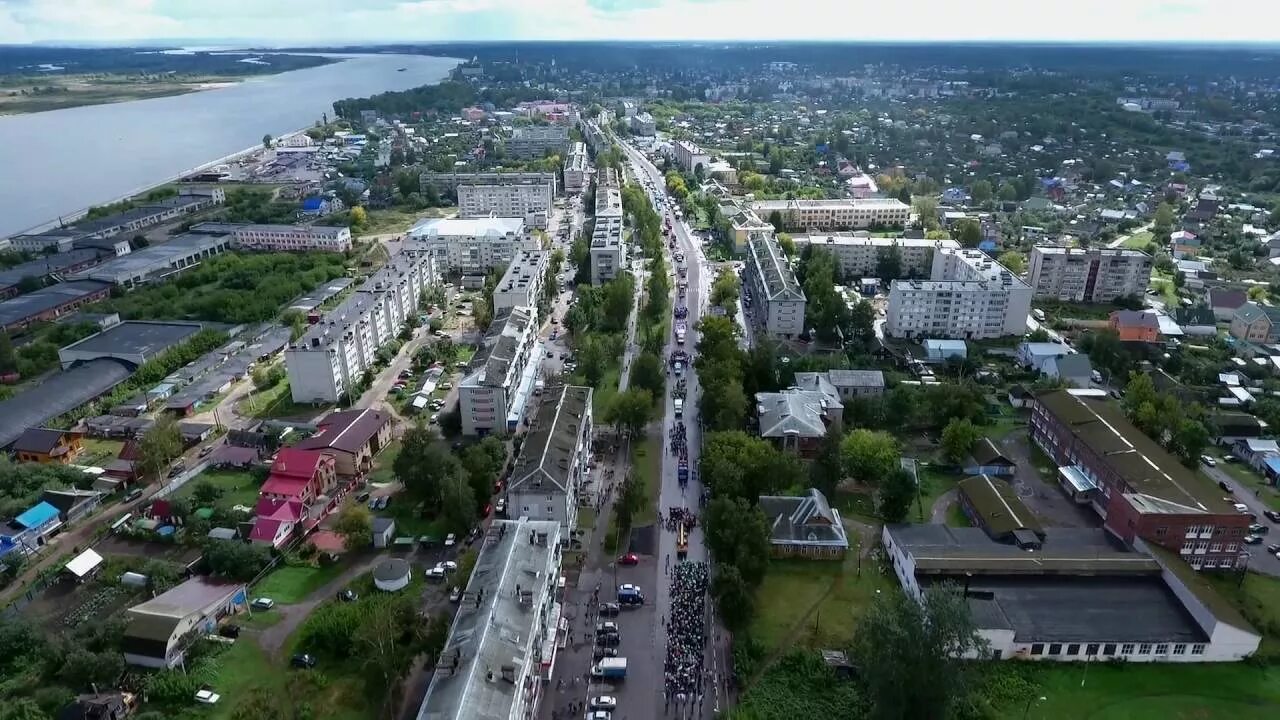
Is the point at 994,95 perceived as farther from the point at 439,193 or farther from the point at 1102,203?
the point at 439,193

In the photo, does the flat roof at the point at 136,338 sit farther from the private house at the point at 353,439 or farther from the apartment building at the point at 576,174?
the apartment building at the point at 576,174

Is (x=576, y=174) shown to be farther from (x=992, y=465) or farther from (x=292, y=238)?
(x=992, y=465)

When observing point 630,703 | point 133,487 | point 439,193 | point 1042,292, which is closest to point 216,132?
point 439,193

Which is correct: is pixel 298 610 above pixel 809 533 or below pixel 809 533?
below

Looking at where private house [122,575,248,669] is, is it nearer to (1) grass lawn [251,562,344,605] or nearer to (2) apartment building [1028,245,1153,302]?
(1) grass lawn [251,562,344,605]

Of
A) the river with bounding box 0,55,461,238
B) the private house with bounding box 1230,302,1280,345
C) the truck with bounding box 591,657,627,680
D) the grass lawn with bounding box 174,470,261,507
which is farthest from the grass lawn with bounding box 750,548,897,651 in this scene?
the river with bounding box 0,55,461,238

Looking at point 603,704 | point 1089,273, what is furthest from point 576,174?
point 603,704

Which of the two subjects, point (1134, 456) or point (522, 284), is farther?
point (522, 284)
